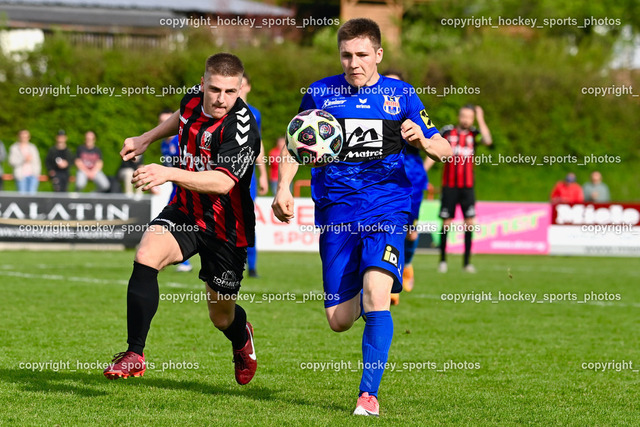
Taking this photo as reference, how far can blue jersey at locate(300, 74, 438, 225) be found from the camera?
5.65m

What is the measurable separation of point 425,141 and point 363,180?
1.67 feet

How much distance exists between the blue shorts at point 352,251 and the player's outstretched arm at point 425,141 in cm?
47

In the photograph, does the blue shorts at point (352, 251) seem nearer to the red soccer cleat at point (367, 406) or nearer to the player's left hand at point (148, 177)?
the red soccer cleat at point (367, 406)

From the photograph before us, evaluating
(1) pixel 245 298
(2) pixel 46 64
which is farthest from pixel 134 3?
(1) pixel 245 298

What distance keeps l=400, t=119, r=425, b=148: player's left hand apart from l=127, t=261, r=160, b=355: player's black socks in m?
1.67

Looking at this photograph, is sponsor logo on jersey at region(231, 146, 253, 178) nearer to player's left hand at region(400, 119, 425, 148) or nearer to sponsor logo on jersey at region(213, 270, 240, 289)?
sponsor logo on jersey at region(213, 270, 240, 289)

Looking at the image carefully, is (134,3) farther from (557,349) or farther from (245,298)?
(557,349)

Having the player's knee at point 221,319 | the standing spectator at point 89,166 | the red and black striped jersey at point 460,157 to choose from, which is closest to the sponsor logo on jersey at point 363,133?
the player's knee at point 221,319

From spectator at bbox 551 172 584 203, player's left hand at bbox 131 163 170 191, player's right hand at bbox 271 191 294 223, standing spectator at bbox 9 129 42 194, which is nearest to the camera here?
player's left hand at bbox 131 163 170 191

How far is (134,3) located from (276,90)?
12.2 m

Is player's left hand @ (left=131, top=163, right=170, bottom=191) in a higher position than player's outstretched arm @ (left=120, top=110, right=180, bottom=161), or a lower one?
lower

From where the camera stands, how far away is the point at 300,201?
63.3 ft

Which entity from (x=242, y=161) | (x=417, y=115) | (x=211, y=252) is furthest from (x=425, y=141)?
(x=211, y=252)

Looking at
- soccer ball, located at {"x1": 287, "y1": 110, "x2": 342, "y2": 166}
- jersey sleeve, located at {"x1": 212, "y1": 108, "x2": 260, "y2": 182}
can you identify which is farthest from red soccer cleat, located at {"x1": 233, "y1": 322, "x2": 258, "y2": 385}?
soccer ball, located at {"x1": 287, "y1": 110, "x2": 342, "y2": 166}
